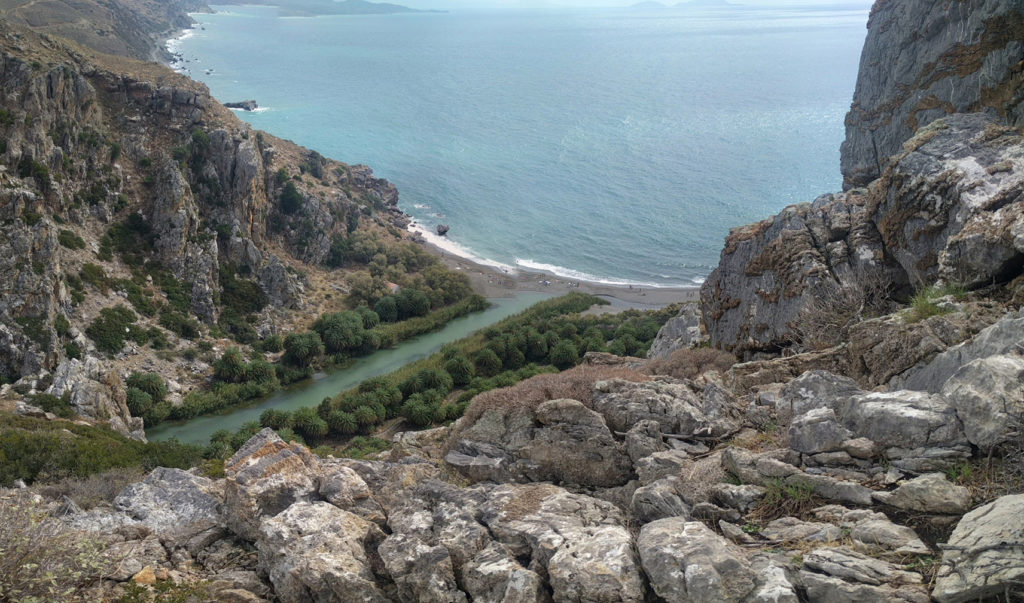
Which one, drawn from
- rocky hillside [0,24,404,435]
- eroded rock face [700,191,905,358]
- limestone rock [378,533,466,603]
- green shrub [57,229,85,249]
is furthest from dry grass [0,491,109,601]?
green shrub [57,229,85,249]

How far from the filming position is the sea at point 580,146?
288 feet

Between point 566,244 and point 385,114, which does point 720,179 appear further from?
point 385,114

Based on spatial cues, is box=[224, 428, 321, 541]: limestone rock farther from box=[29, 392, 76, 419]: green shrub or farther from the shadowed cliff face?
box=[29, 392, 76, 419]: green shrub

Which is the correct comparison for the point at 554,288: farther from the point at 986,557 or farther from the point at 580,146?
the point at 986,557

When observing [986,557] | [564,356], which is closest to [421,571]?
[986,557]

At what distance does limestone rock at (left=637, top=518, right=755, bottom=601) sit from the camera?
7.63 meters

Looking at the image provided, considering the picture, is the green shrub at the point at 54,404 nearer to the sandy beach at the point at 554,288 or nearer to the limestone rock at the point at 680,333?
the limestone rock at the point at 680,333

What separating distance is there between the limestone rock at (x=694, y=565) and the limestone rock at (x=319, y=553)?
4.26 m

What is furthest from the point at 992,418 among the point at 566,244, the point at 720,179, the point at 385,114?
the point at 385,114

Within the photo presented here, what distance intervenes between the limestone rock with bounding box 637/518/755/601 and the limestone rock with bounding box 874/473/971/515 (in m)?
2.19

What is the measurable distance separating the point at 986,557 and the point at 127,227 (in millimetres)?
61653

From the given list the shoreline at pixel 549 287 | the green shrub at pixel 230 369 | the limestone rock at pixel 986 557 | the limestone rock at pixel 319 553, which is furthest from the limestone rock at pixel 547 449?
the shoreline at pixel 549 287

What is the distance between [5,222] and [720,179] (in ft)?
285

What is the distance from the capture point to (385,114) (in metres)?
142
